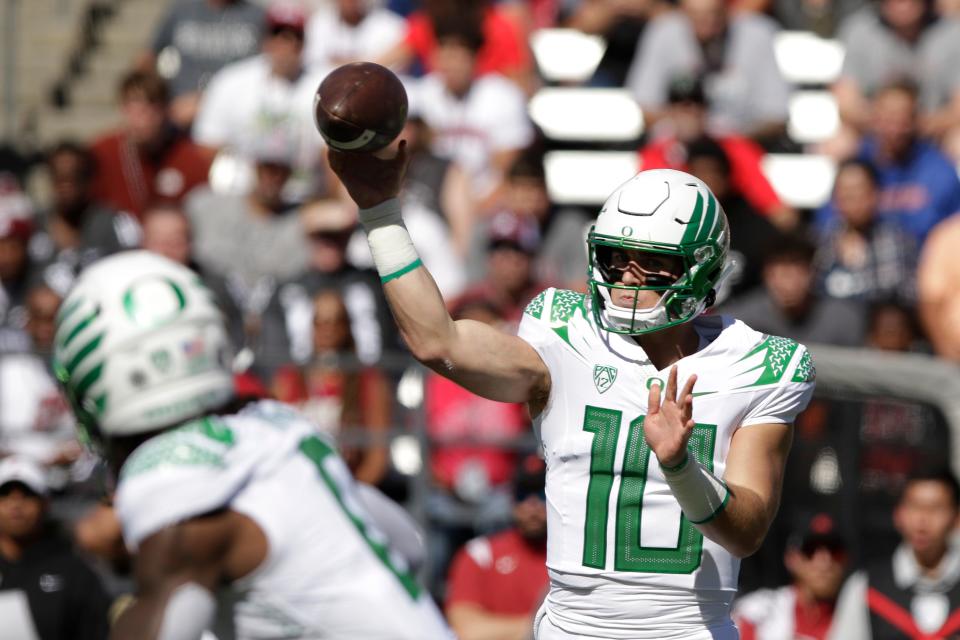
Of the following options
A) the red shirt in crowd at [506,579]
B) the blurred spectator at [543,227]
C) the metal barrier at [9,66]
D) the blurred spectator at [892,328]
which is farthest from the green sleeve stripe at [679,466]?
the metal barrier at [9,66]

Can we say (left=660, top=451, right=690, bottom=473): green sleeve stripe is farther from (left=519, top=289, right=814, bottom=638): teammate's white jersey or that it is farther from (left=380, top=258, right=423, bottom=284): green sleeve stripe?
(left=380, top=258, right=423, bottom=284): green sleeve stripe

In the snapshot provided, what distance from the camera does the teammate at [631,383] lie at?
14.8 ft

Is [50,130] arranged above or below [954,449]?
above

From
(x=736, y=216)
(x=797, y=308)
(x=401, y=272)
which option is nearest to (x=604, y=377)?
(x=401, y=272)

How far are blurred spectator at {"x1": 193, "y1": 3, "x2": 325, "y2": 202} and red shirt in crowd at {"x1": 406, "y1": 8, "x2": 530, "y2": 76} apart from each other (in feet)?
2.74

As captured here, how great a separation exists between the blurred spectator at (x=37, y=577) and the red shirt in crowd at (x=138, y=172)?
118 inches

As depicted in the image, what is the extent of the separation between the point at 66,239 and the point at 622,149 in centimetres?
397

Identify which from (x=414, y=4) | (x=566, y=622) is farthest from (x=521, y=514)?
(x=414, y=4)

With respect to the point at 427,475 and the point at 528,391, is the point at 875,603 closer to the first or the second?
the point at 427,475

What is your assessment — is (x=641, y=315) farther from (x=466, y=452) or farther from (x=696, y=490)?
(x=466, y=452)

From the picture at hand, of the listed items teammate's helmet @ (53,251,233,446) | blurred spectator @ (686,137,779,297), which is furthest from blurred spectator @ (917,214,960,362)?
teammate's helmet @ (53,251,233,446)

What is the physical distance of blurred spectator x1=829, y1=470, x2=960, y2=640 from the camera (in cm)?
749

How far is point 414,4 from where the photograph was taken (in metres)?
12.8

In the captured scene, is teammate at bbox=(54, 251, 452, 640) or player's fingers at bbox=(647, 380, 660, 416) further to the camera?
player's fingers at bbox=(647, 380, 660, 416)
